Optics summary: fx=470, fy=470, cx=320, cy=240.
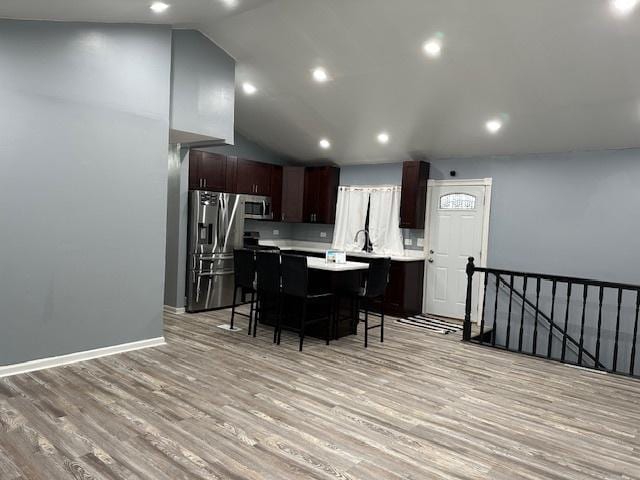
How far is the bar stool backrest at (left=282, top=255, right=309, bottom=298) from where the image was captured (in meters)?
4.82

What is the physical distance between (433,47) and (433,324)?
3663 mm

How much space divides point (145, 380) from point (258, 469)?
1708mm

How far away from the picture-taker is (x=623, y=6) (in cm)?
379

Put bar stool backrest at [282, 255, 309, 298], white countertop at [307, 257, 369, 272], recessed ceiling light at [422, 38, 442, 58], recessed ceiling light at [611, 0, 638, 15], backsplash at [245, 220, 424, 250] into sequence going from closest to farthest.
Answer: recessed ceiling light at [611, 0, 638, 15], recessed ceiling light at [422, 38, 442, 58], bar stool backrest at [282, 255, 309, 298], white countertop at [307, 257, 369, 272], backsplash at [245, 220, 424, 250]

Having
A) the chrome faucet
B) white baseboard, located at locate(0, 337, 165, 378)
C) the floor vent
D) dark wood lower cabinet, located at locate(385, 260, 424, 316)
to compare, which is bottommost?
the floor vent

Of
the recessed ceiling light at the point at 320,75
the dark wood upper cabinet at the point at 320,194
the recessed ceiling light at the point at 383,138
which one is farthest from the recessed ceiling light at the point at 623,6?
the dark wood upper cabinet at the point at 320,194

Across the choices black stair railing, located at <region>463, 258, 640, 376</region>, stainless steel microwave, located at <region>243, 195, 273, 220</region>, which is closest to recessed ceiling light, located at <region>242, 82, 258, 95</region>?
stainless steel microwave, located at <region>243, 195, 273, 220</region>

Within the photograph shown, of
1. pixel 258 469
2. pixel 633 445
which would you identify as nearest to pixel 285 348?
pixel 258 469

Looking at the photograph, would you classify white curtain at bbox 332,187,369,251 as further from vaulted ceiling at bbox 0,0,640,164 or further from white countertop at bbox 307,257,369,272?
white countertop at bbox 307,257,369,272

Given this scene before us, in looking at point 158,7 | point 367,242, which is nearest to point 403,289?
point 367,242

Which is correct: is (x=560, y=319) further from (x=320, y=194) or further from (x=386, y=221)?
(x=320, y=194)

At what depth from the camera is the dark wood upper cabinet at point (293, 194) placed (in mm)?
8273

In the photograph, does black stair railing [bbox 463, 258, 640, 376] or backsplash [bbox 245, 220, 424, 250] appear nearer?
black stair railing [bbox 463, 258, 640, 376]

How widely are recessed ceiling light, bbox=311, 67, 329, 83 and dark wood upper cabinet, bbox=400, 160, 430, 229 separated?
201cm
